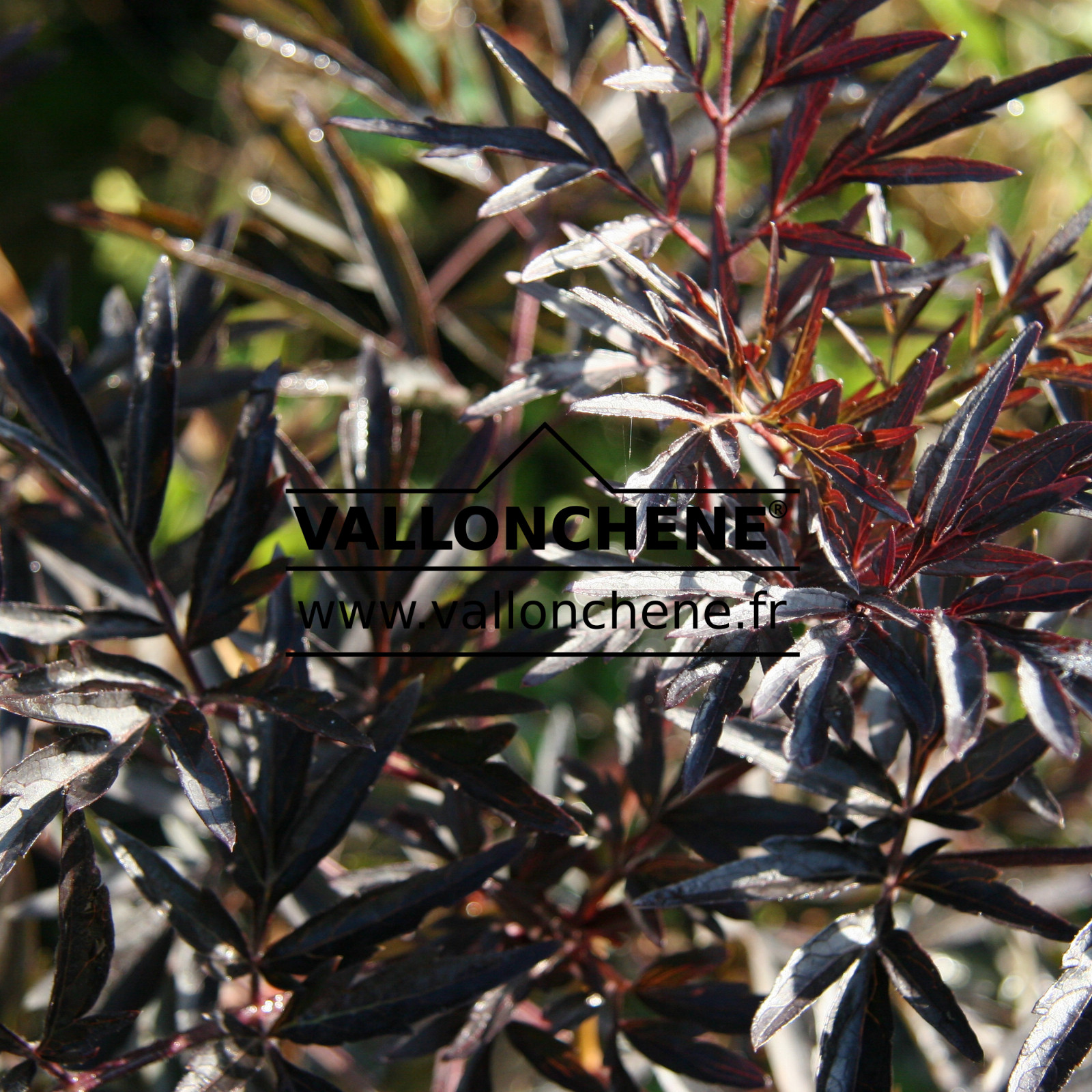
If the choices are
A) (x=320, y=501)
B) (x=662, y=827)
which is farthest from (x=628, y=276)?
(x=662, y=827)

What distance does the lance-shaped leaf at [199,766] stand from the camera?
1.30 ft

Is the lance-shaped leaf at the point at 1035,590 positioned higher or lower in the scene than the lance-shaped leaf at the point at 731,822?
higher

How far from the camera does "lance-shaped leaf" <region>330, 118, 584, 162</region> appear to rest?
46cm

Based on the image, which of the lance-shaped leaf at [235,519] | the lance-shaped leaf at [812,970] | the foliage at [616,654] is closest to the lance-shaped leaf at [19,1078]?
the foliage at [616,654]

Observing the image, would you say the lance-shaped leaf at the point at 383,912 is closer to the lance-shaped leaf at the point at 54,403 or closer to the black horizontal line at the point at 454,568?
the black horizontal line at the point at 454,568

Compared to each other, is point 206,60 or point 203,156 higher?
point 206,60

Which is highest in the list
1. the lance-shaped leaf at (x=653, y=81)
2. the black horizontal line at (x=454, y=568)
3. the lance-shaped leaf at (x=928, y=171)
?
the lance-shaped leaf at (x=653, y=81)

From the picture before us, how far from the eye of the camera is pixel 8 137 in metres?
1.54

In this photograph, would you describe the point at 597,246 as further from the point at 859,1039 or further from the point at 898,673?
the point at 859,1039

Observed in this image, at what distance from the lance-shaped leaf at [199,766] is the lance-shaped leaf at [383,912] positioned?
87 millimetres

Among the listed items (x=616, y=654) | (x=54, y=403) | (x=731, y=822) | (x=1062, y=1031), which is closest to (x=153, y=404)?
(x=54, y=403)

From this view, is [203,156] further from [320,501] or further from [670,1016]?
[670,1016]

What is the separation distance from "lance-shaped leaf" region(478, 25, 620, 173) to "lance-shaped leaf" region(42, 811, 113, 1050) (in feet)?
1.32

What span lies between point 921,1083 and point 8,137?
5.76ft
